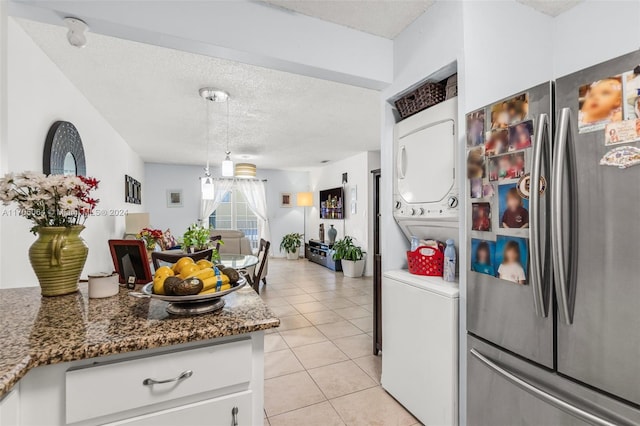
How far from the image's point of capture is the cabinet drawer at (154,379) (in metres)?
0.86

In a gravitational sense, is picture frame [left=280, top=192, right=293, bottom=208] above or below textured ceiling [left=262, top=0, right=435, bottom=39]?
below

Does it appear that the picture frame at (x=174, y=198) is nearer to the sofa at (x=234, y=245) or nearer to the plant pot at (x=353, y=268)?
the sofa at (x=234, y=245)

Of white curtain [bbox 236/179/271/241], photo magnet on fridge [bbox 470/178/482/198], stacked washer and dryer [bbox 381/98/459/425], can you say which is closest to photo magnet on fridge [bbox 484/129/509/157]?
photo magnet on fridge [bbox 470/178/482/198]

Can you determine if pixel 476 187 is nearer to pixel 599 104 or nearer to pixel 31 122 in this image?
pixel 599 104

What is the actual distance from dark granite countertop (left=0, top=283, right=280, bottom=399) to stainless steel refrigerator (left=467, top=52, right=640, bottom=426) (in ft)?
3.23

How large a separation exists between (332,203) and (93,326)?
6413 mm

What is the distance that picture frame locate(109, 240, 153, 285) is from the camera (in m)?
1.43

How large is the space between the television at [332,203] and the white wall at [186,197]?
1393mm

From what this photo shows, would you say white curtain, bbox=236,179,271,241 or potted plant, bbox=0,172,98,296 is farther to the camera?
white curtain, bbox=236,179,271,241

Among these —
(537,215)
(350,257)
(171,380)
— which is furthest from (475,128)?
Answer: (350,257)

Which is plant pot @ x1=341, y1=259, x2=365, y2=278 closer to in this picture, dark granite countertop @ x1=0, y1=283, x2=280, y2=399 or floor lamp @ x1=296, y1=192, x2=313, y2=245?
floor lamp @ x1=296, y1=192, x2=313, y2=245

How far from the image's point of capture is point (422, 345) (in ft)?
5.84

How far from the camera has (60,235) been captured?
125 centimetres

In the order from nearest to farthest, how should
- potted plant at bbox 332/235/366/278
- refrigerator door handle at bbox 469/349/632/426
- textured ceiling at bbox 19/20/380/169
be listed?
refrigerator door handle at bbox 469/349/632/426 < textured ceiling at bbox 19/20/380/169 < potted plant at bbox 332/235/366/278
